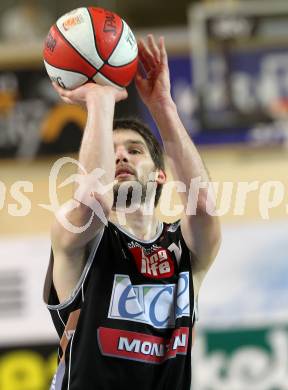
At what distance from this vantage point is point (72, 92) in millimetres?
3508

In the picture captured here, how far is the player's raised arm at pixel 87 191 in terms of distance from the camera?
11.0 feet

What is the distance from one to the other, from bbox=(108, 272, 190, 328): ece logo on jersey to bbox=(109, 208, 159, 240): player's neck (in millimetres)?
275

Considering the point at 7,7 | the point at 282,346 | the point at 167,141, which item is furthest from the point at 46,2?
the point at 167,141

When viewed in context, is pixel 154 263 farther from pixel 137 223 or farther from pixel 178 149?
pixel 178 149

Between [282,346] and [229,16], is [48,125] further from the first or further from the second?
[282,346]

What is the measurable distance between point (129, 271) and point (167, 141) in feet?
2.17

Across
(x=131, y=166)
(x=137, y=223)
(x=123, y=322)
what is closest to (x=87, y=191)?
(x=131, y=166)

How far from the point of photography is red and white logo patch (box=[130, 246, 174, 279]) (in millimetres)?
3676

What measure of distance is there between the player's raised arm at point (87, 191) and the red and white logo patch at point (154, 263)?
10.9 inches

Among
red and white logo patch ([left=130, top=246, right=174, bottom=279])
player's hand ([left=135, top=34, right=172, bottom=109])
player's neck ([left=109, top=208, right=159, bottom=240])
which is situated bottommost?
red and white logo patch ([left=130, top=246, right=174, bottom=279])

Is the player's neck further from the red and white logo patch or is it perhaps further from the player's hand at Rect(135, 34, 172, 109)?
the player's hand at Rect(135, 34, 172, 109)

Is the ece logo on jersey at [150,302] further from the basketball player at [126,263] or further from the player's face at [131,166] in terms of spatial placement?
the player's face at [131,166]

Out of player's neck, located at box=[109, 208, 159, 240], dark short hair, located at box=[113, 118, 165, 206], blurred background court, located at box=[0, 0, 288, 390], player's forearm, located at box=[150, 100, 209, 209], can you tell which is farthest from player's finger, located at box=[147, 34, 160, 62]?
blurred background court, located at box=[0, 0, 288, 390]

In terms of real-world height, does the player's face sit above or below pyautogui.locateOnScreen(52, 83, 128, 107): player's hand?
below
